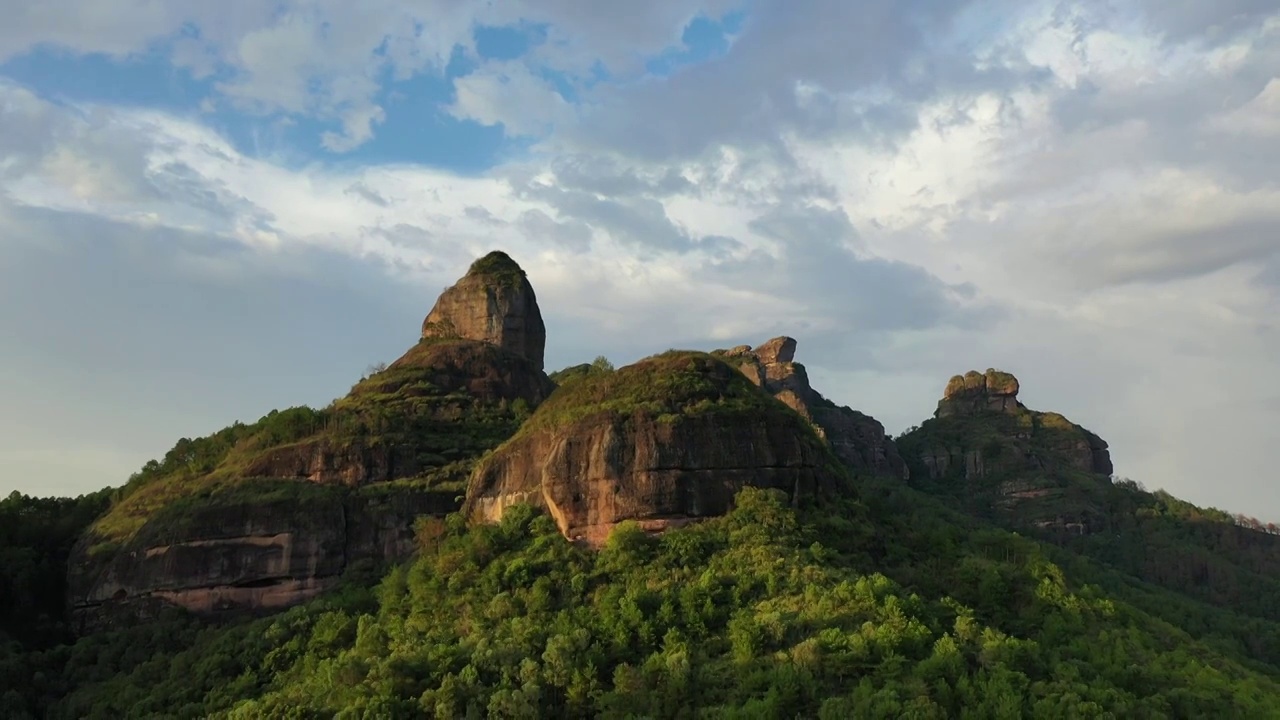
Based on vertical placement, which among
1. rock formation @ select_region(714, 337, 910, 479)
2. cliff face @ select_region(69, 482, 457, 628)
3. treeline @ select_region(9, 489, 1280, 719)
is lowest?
treeline @ select_region(9, 489, 1280, 719)

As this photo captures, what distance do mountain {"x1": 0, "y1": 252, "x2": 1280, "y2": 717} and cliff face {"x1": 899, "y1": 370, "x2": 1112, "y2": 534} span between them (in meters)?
31.6

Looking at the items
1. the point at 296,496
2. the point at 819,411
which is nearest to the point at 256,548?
the point at 296,496

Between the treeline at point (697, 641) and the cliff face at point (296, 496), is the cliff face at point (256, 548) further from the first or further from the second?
the treeline at point (697, 641)

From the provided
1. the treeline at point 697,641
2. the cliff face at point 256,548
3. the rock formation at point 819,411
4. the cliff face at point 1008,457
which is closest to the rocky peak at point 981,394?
the cliff face at point 1008,457

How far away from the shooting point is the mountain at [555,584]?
1566 inches

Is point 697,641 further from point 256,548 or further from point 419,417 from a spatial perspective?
point 419,417

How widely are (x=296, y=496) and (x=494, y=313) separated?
31.3 meters

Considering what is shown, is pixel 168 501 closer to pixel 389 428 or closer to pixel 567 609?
pixel 389 428

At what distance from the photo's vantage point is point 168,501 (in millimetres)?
67938

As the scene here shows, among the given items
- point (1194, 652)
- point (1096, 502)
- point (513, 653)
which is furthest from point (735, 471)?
point (1096, 502)

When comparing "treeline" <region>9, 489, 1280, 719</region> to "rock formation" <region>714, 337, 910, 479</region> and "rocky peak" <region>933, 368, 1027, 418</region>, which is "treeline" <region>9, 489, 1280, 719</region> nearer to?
"rock formation" <region>714, 337, 910, 479</region>

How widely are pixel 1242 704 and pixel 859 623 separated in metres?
15.0

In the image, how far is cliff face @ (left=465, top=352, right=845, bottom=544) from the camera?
171 feet

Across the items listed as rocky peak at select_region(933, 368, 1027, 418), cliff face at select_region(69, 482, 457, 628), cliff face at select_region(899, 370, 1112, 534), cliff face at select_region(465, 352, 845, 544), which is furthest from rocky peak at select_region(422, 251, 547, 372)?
rocky peak at select_region(933, 368, 1027, 418)
